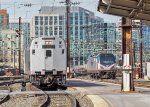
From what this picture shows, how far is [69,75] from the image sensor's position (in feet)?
214

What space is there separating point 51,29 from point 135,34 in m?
20.1

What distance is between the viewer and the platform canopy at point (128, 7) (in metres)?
14.4

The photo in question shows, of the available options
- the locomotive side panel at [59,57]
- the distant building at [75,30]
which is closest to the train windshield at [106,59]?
the locomotive side panel at [59,57]

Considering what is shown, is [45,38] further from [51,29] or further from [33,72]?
[51,29]

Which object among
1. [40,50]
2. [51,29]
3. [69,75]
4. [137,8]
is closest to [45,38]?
[40,50]

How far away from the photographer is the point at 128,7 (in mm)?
15430

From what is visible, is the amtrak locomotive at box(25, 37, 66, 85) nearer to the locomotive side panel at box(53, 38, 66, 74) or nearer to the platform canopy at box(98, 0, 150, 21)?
the locomotive side panel at box(53, 38, 66, 74)

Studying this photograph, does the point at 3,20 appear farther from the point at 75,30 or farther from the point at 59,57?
the point at 59,57

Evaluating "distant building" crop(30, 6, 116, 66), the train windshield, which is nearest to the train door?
the train windshield

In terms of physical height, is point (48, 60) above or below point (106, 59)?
below

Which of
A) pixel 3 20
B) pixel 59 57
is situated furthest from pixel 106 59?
pixel 3 20

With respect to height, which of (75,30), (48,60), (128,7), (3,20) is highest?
(3,20)

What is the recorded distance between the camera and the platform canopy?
14.4 metres

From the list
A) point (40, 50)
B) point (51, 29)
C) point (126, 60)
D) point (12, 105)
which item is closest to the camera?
point (12, 105)
